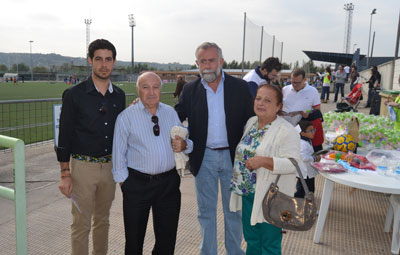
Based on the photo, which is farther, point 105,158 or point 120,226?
point 120,226

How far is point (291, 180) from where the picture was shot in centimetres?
245

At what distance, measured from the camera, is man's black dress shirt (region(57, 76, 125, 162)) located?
2461mm

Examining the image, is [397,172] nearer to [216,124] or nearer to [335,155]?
[335,155]

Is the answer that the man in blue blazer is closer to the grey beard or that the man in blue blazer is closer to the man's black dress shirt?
the grey beard

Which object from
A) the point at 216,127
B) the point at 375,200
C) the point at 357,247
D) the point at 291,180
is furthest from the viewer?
the point at 375,200

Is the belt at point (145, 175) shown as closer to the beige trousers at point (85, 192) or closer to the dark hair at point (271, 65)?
the beige trousers at point (85, 192)

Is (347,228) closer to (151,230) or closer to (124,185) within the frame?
(151,230)

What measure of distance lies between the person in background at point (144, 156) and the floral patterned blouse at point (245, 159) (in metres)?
0.47

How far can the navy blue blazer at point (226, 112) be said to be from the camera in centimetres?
278

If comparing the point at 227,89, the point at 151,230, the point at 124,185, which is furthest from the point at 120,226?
the point at 227,89

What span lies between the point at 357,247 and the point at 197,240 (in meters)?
1.72

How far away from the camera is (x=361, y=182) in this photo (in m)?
3.02

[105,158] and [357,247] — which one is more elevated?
[105,158]

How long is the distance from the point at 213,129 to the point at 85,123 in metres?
1.08
